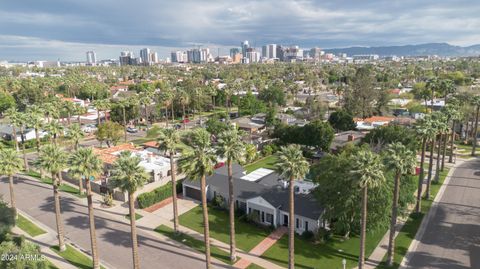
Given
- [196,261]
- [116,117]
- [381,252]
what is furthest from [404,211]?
[116,117]

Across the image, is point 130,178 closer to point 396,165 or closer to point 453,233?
point 396,165

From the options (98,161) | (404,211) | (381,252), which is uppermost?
(98,161)

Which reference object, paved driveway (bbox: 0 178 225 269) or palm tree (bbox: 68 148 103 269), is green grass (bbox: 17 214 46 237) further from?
palm tree (bbox: 68 148 103 269)

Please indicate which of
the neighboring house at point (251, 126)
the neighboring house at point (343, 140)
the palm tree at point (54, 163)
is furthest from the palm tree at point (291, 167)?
the neighboring house at point (251, 126)

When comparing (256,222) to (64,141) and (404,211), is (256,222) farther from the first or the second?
(64,141)

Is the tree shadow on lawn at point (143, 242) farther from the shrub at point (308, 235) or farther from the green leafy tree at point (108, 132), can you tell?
the green leafy tree at point (108, 132)

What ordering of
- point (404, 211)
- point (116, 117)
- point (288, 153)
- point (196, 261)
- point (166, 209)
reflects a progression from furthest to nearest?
point (116, 117) → point (166, 209) → point (404, 211) → point (196, 261) → point (288, 153)

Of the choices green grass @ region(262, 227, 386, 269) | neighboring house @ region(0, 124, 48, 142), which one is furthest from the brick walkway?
neighboring house @ region(0, 124, 48, 142)
